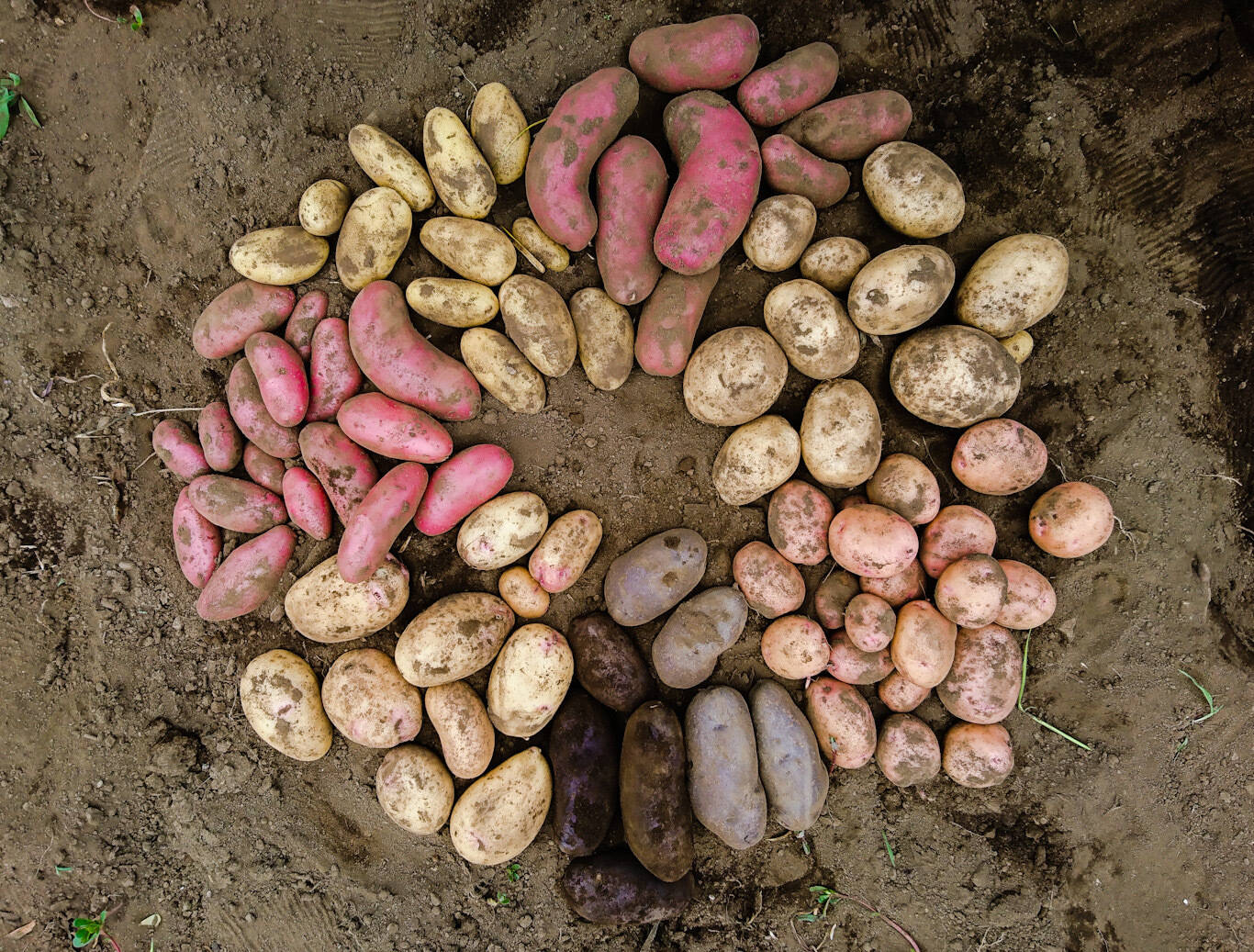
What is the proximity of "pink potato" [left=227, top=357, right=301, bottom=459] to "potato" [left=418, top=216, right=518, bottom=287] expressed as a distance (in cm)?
83

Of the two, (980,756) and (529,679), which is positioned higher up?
(529,679)

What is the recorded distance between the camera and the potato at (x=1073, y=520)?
241cm

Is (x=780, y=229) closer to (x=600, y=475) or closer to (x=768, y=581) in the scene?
(x=600, y=475)

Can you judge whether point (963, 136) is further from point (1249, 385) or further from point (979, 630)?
point (979, 630)

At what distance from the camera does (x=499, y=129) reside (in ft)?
7.95

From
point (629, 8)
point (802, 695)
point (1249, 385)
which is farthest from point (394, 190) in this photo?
point (1249, 385)

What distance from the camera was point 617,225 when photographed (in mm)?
2387

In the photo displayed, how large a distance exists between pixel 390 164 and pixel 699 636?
2057mm

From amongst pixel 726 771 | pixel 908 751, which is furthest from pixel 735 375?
pixel 908 751

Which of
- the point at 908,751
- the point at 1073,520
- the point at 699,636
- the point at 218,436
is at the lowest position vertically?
the point at 908,751

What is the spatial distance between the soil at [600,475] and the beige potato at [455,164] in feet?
0.53

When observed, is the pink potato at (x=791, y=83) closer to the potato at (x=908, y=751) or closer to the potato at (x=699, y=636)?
the potato at (x=699, y=636)

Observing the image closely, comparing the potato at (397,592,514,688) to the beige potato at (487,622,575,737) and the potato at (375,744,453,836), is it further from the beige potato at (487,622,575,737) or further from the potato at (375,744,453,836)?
the potato at (375,744,453,836)

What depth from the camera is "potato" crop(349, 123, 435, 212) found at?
237 cm
